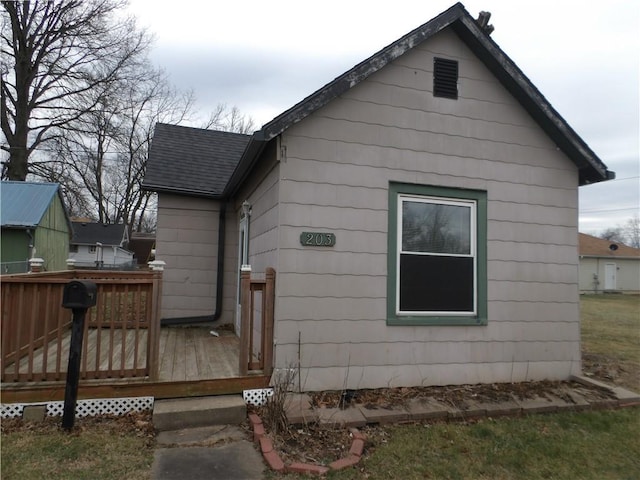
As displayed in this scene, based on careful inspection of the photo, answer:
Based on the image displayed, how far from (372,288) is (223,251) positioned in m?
4.03

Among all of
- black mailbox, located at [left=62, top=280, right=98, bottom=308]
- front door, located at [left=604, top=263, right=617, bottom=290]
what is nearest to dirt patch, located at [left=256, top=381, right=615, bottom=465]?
black mailbox, located at [left=62, top=280, right=98, bottom=308]

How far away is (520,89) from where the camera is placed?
504 centimetres

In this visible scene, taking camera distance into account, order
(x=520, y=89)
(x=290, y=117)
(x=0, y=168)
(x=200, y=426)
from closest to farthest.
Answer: (x=200, y=426), (x=290, y=117), (x=520, y=89), (x=0, y=168)

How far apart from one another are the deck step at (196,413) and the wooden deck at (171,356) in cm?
27

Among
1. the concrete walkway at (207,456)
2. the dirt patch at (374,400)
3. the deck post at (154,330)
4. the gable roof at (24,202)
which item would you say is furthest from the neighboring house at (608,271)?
the gable roof at (24,202)

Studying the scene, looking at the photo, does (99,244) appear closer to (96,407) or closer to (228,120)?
(228,120)

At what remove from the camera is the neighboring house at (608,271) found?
94.2 ft

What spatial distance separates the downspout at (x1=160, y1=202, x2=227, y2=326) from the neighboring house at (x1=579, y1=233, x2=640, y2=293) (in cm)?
2902

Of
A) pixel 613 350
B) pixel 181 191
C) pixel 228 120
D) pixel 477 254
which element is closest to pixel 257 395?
pixel 477 254

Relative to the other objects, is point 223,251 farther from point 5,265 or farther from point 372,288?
point 5,265

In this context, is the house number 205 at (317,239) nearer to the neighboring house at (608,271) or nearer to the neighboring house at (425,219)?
the neighboring house at (425,219)

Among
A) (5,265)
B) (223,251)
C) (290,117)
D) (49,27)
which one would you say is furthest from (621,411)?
(49,27)

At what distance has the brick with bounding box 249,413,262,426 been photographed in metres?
3.75

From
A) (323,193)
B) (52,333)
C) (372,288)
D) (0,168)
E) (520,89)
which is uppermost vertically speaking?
(0,168)
